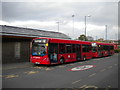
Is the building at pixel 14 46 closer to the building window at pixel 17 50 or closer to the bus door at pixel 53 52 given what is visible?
Answer: the building window at pixel 17 50

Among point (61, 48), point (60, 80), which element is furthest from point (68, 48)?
point (60, 80)

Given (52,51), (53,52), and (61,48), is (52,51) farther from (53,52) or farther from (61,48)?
(61,48)

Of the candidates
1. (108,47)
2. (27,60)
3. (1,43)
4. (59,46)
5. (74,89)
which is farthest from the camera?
(108,47)

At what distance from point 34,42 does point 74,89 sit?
1021 cm

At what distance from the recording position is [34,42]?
16.6m

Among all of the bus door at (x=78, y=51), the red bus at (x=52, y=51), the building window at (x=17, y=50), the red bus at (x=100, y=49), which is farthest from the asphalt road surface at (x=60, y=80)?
the red bus at (x=100, y=49)

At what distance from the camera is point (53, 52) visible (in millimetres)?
16297

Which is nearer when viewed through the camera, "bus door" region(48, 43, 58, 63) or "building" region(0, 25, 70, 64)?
"bus door" region(48, 43, 58, 63)

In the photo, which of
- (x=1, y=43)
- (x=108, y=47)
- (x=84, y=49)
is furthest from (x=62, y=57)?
(x=108, y=47)

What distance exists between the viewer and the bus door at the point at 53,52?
625 inches

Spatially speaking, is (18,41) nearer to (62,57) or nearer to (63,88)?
(62,57)

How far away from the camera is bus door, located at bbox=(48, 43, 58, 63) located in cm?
1588

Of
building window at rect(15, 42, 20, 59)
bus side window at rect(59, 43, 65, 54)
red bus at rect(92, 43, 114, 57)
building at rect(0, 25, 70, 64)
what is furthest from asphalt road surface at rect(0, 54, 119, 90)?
red bus at rect(92, 43, 114, 57)

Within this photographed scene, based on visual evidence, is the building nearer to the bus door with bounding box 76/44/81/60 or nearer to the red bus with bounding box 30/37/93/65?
the red bus with bounding box 30/37/93/65
